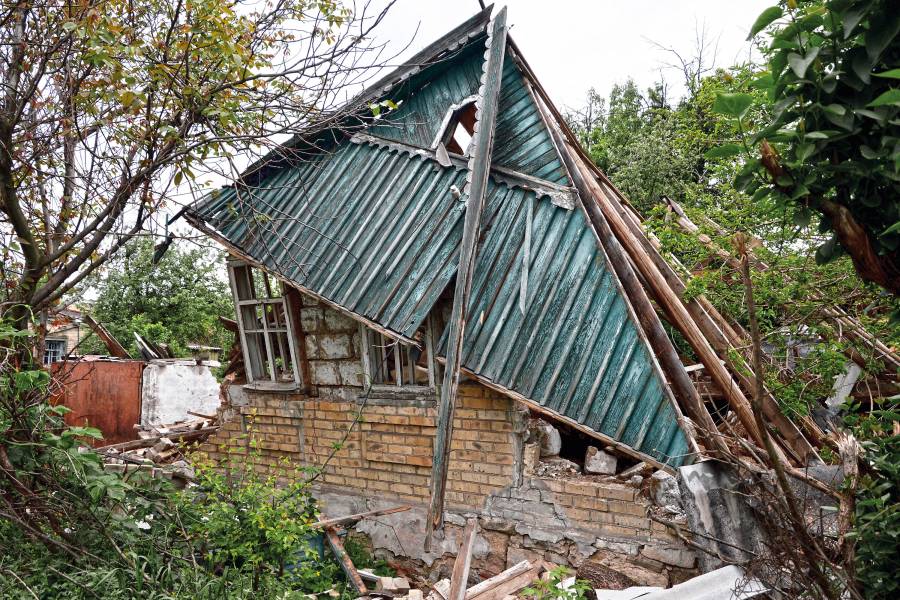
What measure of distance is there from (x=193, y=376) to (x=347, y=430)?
891 centimetres

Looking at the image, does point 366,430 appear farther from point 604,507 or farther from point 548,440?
point 604,507

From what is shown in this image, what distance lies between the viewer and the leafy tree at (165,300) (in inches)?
816

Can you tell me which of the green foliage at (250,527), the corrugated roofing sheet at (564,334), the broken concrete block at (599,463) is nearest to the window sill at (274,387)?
the green foliage at (250,527)

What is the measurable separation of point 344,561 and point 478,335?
281cm

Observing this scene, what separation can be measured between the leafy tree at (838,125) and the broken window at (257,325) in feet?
19.6

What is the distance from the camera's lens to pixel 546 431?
5.49 meters

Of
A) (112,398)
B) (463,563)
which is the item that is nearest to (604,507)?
(463,563)

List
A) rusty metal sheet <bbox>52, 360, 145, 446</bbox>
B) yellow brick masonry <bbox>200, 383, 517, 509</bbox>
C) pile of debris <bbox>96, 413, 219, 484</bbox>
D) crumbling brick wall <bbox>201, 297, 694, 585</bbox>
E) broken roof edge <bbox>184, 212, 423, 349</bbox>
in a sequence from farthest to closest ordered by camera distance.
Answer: rusty metal sheet <bbox>52, 360, 145, 446</bbox> < pile of debris <bbox>96, 413, 219, 484</bbox> < yellow brick masonry <bbox>200, 383, 517, 509</bbox> < broken roof edge <bbox>184, 212, 423, 349</bbox> < crumbling brick wall <bbox>201, 297, 694, 585</bbox>

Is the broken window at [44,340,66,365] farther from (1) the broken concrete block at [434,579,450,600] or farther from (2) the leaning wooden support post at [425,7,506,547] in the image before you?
(2) the leaning wooden support post at [425,7,506,547]

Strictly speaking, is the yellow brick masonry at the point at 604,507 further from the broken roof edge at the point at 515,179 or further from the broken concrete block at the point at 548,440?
the broken roof edge at the point at 515,179

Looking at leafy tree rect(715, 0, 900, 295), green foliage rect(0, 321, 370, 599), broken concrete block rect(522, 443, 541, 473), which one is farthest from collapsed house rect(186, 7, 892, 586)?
leafy tree rect(715, 0, 900, 295)

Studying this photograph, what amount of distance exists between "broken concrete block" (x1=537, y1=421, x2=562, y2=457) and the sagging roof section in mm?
627

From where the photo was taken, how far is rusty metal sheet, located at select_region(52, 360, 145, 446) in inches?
494

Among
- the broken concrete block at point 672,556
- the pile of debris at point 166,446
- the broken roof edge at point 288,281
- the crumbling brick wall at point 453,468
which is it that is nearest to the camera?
the broken concrete block at point 672,556
